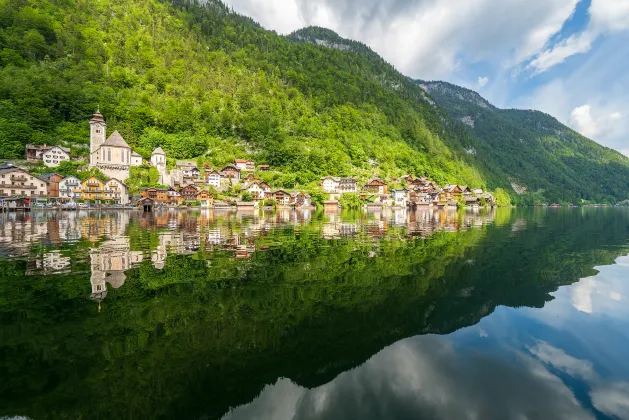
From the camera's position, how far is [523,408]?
557cm

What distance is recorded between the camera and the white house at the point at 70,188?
233 ft

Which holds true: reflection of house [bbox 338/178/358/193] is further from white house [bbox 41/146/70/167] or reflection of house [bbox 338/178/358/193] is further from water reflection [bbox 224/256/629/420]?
water reflection [bbox 224/256/629/420]

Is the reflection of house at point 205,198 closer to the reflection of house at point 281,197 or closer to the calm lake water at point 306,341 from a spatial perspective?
the reflection of house at point 281,197

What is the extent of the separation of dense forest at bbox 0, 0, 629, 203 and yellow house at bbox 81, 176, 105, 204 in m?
16.7

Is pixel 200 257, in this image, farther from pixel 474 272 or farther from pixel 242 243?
pixel 474 272

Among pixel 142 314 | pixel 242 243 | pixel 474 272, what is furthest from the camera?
pixel 242 243

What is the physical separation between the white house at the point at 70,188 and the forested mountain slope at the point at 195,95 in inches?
704

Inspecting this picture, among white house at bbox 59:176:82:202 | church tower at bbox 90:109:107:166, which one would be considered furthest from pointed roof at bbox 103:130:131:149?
white house at bbox 59:176:82:202

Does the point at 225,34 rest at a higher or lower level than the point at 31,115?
higher

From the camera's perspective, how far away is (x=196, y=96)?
405ft

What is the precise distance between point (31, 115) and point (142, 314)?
348 ft

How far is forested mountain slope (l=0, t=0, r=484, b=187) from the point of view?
92250 millimetres

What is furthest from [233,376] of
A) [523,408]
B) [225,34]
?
[225,34]

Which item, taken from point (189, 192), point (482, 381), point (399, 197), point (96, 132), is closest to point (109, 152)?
point (96, 132)
